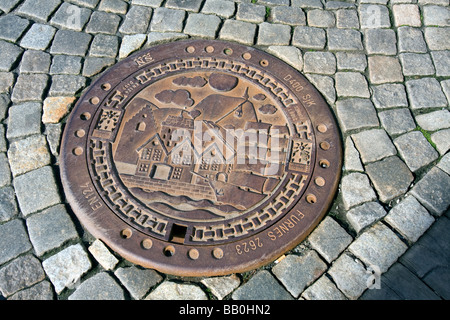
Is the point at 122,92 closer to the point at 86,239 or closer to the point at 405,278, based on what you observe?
the point at 86,239

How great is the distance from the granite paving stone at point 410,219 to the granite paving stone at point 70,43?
2.56m

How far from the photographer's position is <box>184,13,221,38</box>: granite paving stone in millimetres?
3168

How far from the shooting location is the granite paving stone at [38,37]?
3.12m

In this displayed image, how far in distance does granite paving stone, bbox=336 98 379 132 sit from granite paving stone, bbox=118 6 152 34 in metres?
1.67

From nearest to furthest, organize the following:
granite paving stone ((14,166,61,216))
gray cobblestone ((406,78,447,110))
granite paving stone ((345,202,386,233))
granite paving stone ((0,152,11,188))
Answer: granite paving stone ((345,202,386,233)) < granite paving stone ((14,166,61,216)) < granite paving stone ((0,152,11,188)) < gray cobblestone ((406,78,447,110))

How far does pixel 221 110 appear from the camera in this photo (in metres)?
2.64

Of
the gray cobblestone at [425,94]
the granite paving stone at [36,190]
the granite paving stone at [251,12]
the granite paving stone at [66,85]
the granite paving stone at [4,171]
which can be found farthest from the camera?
the granite paving stone at [251,12]

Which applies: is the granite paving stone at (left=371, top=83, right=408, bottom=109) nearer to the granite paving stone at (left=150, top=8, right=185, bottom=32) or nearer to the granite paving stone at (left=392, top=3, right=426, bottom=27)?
the granite paving stone at (left=392, top=3, right=426, bottom=27)

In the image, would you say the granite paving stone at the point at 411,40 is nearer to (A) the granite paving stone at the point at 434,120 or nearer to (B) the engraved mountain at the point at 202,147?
(A) the granite paving stone at the point at 434,120

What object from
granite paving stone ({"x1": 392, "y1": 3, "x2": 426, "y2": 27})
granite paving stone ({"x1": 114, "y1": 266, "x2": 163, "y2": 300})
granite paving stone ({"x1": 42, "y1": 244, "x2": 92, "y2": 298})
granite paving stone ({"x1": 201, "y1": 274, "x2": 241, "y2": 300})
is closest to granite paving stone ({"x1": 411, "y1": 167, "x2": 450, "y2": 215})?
granite paving stone ({"x1": 201, "y1": 274, "x2": 241, "y2": 300})

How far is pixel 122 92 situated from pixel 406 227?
2049 millimetres

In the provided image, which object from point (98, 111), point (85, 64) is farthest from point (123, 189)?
point (85, 64)

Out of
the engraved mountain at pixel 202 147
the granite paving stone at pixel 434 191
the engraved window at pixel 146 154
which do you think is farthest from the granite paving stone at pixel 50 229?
the granite paving stone at pixel 434 191

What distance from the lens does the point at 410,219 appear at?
7.39 feet
